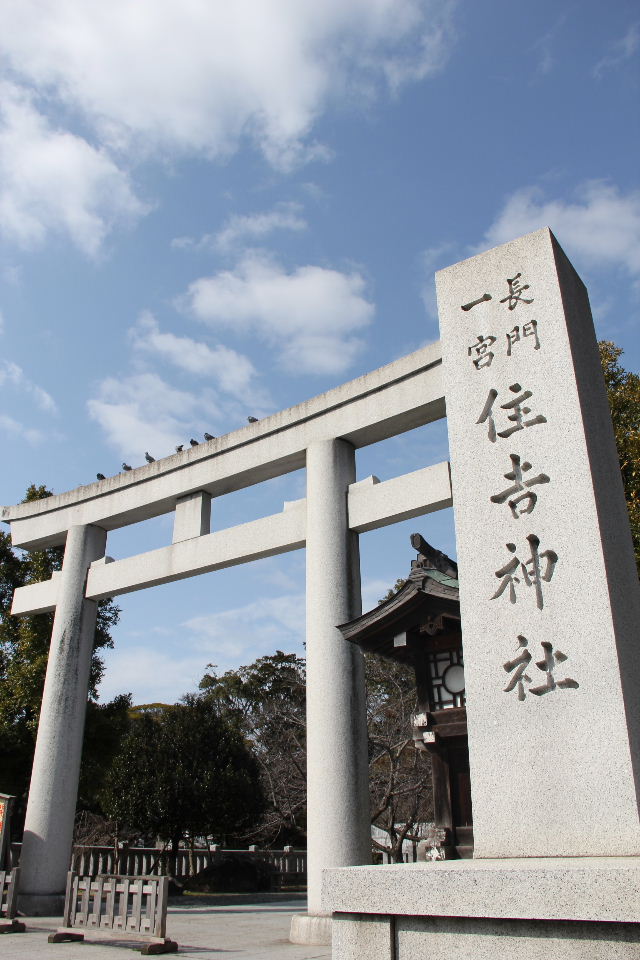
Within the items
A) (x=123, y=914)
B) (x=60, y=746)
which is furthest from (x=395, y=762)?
(x=123, y=914)

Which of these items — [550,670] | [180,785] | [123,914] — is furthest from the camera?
[180,785]

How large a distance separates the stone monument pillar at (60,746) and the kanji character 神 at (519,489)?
9786 millimetres

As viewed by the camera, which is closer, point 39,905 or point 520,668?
point 520,668

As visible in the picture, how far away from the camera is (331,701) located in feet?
28.4

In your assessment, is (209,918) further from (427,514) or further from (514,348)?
(514,348)

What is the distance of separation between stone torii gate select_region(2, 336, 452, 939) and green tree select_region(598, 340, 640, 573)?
2.80 meters

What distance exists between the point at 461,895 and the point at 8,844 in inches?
394

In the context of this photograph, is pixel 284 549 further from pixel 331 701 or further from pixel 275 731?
pixel 275 731

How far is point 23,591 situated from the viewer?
13.5 m

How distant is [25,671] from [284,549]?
736cm

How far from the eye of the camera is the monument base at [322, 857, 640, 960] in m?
2.61

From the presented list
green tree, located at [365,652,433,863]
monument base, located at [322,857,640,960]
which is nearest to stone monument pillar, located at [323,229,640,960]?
monument base, located at [322,857,640,960]

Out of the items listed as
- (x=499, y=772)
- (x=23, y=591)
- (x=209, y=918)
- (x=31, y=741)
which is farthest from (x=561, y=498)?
(x=31, y=741)

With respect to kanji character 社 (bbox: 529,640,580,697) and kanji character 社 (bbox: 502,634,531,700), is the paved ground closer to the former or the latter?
kanji character 社 (bbox: 502,634,531,700)
